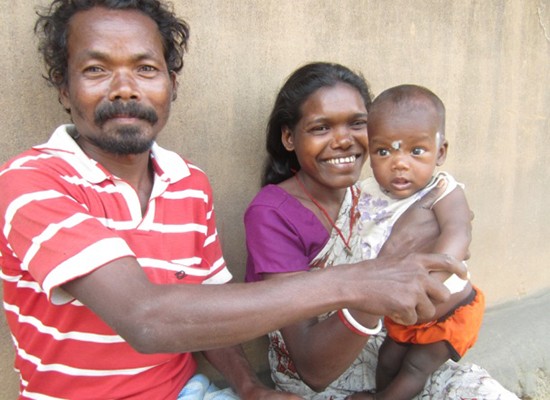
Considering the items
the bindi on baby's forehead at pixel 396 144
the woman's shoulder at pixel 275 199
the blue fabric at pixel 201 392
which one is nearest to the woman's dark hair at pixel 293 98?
the woman's shoulder at pixel 275 199

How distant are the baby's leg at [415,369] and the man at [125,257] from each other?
38 centimetres

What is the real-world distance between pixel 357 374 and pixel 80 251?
1.22m

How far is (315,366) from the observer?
1611 millimetres

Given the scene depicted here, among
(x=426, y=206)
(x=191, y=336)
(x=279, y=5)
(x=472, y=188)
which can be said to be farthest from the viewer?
(x=472, y=188)

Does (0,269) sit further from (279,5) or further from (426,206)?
(279,5)

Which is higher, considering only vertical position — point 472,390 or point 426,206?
point 426,206

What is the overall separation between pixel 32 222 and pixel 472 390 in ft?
4.59

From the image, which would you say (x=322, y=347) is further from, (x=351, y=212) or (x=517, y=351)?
(x=517, y=351)

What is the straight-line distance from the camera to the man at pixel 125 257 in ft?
3.82

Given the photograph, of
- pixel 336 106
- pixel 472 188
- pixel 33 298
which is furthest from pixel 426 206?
pixel 472 188

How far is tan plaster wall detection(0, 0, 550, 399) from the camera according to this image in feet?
5.91

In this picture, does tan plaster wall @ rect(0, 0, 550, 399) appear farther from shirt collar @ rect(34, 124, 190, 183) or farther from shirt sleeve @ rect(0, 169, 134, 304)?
shirt sleeve @ rect(0, 169, 134, 304)

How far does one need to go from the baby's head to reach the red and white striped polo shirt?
626mm

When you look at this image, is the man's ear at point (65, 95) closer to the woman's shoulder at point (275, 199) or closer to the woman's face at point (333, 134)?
the woman's shoulder at point (275, 199)
